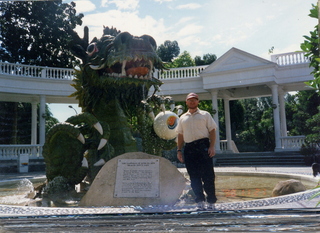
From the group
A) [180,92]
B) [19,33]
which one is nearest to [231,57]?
[180,92]

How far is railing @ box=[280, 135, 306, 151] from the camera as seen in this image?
1591 cm

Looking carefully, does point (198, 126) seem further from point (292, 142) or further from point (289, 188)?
point (292, 142)

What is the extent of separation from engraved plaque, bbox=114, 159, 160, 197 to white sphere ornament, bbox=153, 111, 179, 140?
126cm

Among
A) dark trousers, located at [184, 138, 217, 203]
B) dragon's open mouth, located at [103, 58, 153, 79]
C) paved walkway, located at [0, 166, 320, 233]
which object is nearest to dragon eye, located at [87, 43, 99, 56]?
dragon's open mouth, located at [103, 58, 153, 79]

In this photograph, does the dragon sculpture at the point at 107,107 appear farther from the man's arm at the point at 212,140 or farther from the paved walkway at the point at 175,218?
the man's arm at the point at 212,140

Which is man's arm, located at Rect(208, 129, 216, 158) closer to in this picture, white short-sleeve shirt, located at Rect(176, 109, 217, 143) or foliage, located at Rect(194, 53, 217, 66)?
white short-sleeve shirt, located at Rect(176, 109, 217, 143)

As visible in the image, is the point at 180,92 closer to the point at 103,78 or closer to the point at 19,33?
the point at 19,33

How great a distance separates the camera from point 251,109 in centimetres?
3841

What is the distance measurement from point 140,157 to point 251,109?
36663mm

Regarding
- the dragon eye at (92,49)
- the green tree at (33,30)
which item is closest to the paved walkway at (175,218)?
the dragon eye at (92,49)

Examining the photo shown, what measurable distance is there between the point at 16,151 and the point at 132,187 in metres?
14.8

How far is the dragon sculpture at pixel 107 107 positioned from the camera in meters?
4.63

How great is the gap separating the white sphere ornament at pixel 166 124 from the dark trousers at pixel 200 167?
1.52m

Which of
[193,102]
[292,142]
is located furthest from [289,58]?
[193,102]
